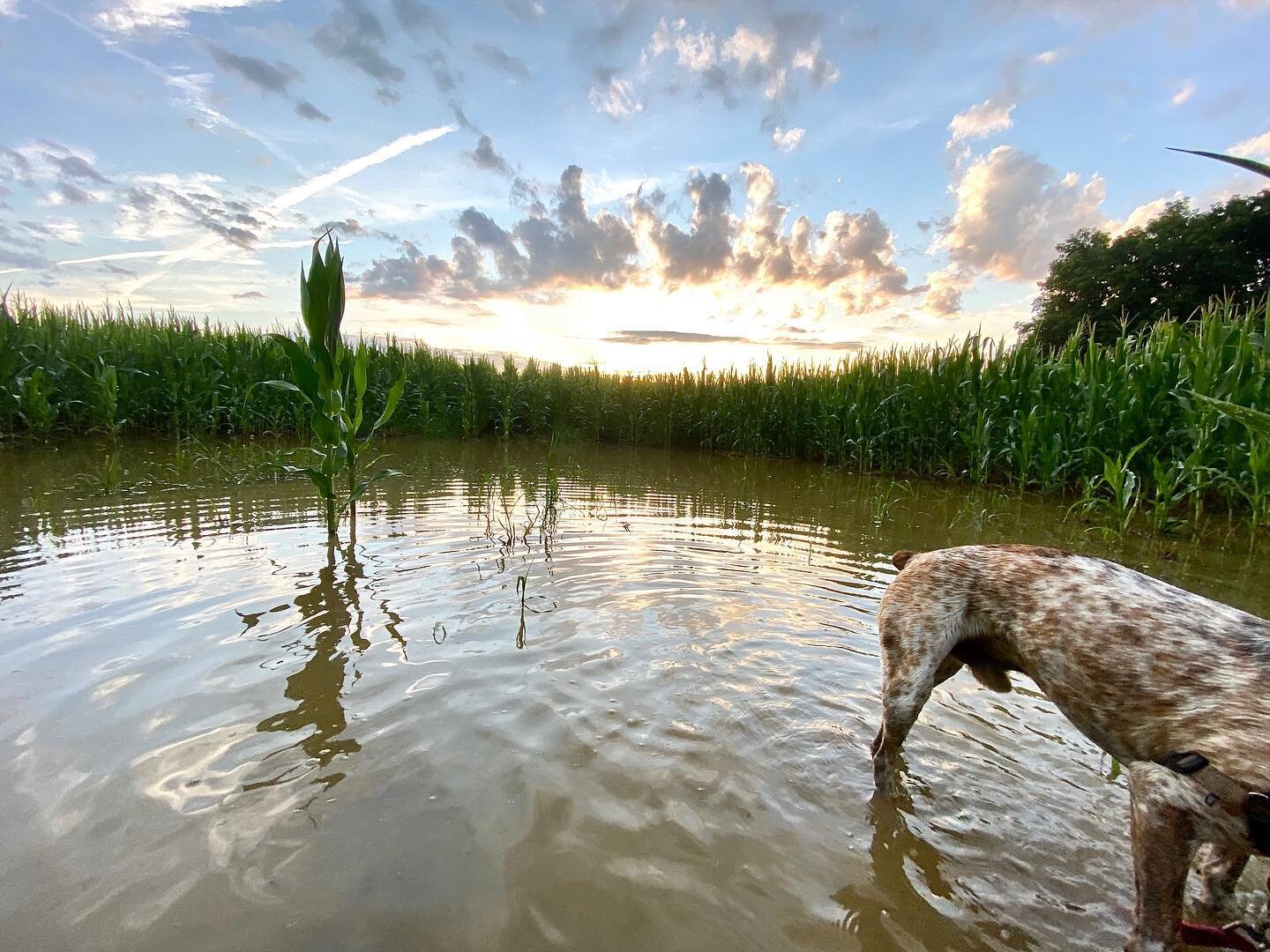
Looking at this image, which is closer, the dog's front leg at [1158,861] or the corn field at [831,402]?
the dog's front leg at [1158,861]

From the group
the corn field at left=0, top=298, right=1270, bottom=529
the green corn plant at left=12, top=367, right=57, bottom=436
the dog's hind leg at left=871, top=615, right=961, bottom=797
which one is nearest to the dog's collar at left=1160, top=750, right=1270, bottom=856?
the dog's hind leg at left=871, top=615, right=961, bottom=797

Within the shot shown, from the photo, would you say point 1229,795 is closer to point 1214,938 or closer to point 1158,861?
point 1158,861

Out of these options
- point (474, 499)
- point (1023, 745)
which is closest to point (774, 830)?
point (1023, 745)

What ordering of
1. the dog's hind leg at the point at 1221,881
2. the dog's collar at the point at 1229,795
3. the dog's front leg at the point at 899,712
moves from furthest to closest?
the dog's front leg at the point at 899,712 → the dog's hind leg at the point at 1221,881 → the dog's collar at the point at 1229,795

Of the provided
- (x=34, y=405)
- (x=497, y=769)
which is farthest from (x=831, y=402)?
(x=34, y=405)

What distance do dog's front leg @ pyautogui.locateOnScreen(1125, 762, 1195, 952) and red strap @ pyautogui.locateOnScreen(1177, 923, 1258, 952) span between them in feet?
0.29

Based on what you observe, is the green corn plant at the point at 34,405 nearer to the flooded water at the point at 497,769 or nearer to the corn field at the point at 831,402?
the corn field at the point at 831,402

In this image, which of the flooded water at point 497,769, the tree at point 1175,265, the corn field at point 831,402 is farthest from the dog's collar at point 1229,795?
the tree at point 1175,265

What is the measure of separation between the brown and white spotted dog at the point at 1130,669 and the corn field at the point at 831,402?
5.35 metres

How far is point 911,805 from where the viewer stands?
2516 mm

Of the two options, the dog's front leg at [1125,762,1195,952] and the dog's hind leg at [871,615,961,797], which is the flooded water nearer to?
the dog's hind leg at [871,615,961,797]

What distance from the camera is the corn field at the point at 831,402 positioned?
7266mm

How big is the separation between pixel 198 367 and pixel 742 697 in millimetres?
14391

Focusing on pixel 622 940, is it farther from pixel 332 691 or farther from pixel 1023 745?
pixel 1023 745
